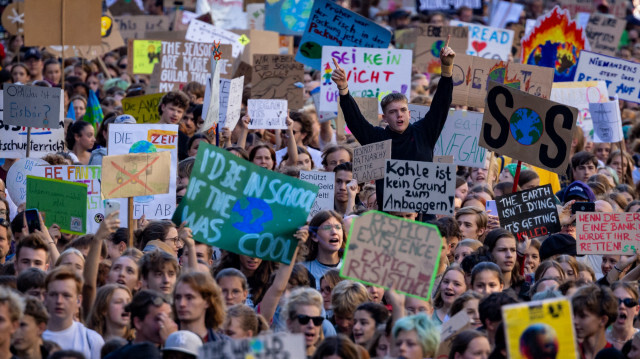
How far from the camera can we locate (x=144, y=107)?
12891mm

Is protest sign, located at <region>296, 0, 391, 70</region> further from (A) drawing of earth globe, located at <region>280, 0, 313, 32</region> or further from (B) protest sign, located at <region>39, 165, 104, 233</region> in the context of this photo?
(A) drawing of earth globe, located at <region>280, 0, 313, 32</region>

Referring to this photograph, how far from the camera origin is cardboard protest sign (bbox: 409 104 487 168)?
11508 mm

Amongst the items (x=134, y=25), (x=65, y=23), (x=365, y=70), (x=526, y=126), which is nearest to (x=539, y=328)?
(x=526, y=126)

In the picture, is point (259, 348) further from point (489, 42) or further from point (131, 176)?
point (489, 42)

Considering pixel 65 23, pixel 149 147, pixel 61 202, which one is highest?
pixel 65 23

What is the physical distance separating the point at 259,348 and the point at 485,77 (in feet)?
26.8

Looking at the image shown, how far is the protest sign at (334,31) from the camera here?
13719 millimetres

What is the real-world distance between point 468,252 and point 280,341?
148 inches

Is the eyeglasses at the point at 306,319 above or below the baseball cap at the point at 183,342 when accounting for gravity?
below

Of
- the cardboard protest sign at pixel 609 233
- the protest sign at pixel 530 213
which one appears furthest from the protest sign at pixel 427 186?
the protest sign at pixel 530 213

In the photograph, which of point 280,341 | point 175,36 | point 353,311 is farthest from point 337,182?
point 175,36

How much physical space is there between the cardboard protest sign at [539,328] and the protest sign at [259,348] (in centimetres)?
96

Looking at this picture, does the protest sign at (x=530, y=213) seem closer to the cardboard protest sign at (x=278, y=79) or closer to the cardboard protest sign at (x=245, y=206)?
the cardboard protest sign at (x=245, y=206)

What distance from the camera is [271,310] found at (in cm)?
722
